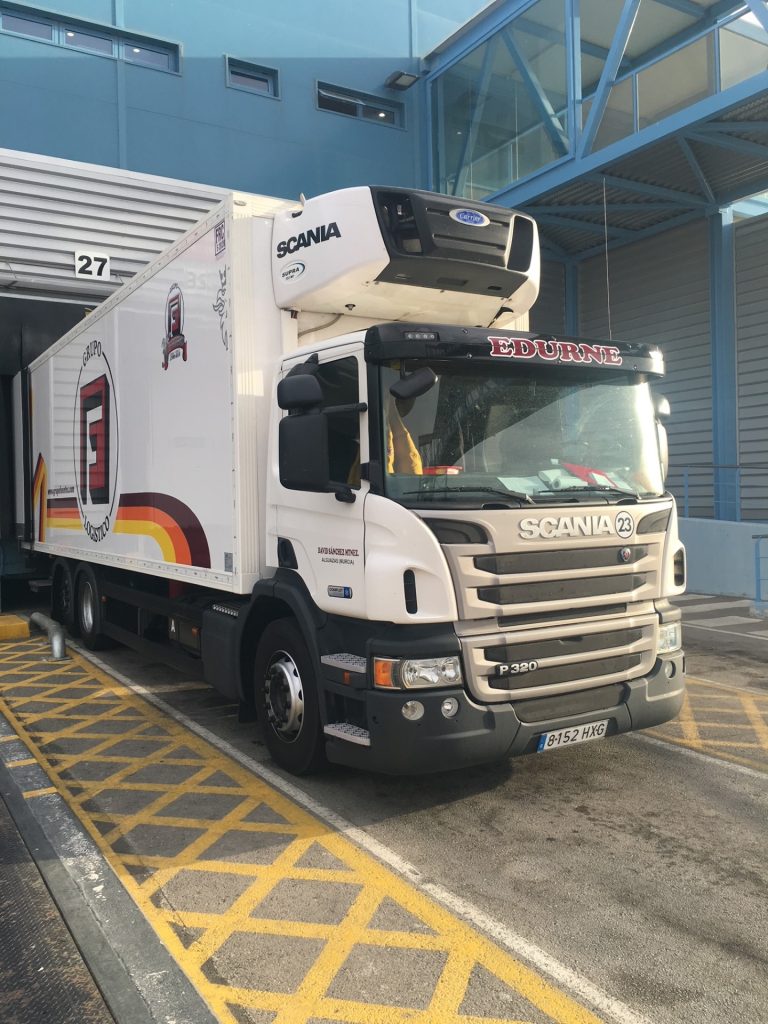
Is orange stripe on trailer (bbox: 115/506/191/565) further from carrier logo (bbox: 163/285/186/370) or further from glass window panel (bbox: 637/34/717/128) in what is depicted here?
glass window panel (bbox: 637/34/717/128)

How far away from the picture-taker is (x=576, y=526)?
170 inches

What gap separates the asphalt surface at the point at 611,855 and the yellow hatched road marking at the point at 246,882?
156mm

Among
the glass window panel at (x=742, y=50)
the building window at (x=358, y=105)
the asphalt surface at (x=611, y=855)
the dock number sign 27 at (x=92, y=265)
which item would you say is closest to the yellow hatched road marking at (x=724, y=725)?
the asphalt surface at (x=611, y=855)

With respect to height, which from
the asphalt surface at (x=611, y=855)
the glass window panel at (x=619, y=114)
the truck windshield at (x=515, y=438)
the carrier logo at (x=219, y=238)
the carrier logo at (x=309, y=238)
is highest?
the glass window panel at (x=619, y=114)

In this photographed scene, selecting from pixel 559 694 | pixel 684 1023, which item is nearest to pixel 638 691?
pixel 559 694

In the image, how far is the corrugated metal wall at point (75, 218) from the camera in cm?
1120

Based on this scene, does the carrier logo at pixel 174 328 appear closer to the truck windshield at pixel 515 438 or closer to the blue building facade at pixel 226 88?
the truck windshield at pixel 515 438

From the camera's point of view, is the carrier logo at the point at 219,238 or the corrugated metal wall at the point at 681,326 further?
the corrugated metal wall at the point at 681,326

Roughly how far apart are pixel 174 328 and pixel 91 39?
39.3ft

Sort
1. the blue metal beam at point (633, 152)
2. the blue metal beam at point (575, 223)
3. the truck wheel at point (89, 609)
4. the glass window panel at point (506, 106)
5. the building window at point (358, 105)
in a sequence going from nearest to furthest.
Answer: the truck wheel at point (89, 609), the blue metal beam at point (633, 152), the glass window panel at point (506, 106), the blue metal beam at point (575, 223), the building window at point (358, 105)

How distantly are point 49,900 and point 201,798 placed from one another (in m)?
1.20

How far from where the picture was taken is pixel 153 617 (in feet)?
23.9

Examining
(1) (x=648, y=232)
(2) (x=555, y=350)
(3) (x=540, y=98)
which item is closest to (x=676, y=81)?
(3) (x=540, y=98)

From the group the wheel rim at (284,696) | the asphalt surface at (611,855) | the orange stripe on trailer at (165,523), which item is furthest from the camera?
the orange stripe on trailer at (165,523)
